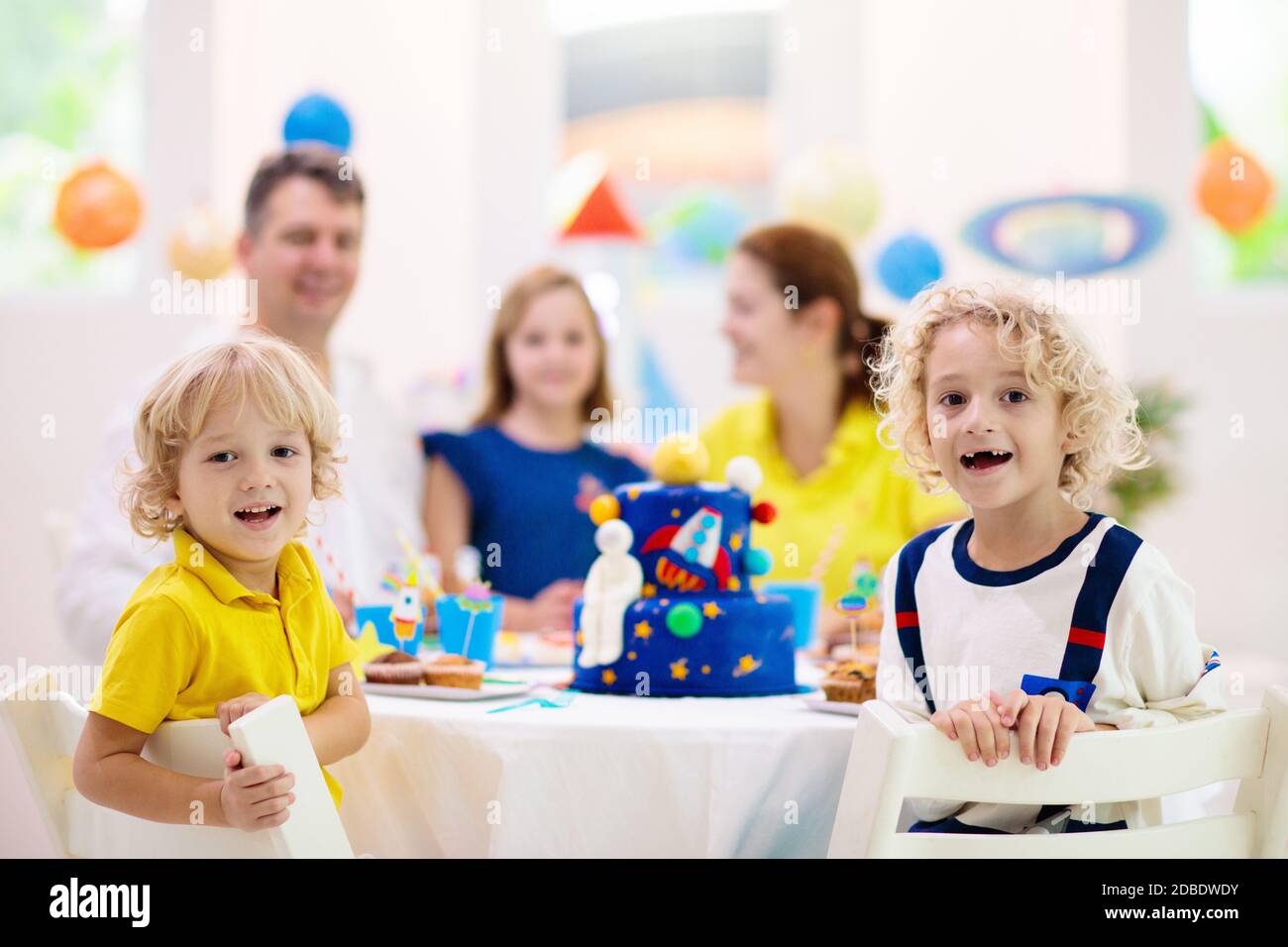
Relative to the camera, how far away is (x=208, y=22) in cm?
480

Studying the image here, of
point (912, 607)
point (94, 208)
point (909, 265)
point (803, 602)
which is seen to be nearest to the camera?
point (912, 607)

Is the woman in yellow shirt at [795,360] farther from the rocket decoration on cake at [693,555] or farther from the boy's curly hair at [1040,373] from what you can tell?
the boy's curly hair at [1040,373]

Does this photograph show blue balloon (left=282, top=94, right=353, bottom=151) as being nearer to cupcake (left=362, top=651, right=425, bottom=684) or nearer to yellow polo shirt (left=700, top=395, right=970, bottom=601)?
yellow polo shirt (left=700, top=395, right=970, bottom=601)

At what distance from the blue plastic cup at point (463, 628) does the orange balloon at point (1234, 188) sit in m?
3.13

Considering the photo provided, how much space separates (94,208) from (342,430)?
1.76 meters

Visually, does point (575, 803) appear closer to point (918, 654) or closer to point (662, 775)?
point (662, 775)

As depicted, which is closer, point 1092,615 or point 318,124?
point 1092,615

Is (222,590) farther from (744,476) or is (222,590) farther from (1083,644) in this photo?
(1083,644)

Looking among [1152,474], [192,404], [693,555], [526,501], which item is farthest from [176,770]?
[1152,474]

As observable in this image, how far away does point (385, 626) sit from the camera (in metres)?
1.87

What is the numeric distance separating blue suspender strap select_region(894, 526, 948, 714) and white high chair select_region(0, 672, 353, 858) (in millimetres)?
629

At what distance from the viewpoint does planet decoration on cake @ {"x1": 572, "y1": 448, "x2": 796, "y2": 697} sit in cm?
171

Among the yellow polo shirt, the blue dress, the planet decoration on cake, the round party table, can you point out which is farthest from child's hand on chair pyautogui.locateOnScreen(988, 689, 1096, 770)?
the blue dress

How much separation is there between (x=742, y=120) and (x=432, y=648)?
11.7 ft
